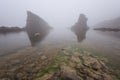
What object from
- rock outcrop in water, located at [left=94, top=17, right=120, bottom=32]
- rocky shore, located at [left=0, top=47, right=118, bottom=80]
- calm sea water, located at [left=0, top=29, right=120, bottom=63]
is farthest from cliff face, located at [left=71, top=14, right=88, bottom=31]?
rocky shore, located at [left=0, top=47, right=118, bottom=80]

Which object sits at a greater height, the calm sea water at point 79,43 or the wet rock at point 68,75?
the wet rock at point 68,75

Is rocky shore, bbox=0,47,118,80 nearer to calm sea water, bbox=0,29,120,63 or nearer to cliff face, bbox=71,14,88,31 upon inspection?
calm sea water, bbox=0,29,120,63

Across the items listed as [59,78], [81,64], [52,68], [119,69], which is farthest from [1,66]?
[119,69]

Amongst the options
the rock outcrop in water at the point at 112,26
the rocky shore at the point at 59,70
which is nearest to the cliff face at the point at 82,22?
the rock outcrop in water at the point at 112,26

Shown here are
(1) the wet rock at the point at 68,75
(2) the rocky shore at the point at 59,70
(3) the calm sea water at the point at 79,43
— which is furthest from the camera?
(3) the calm sea water at the point at 79,43

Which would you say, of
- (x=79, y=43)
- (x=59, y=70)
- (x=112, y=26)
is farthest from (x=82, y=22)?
(x=59, y=70)

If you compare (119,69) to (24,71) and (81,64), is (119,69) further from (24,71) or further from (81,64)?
(24,71)

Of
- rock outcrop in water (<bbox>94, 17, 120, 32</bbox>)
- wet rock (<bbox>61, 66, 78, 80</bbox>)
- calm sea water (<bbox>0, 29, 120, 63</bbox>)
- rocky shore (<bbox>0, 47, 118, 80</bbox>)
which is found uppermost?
wet rock (<bbox>61, 66, 78, 80</bbox>)

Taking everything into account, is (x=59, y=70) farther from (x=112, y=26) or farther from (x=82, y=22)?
(x=112, y=26)

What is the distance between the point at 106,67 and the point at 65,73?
6.83 m

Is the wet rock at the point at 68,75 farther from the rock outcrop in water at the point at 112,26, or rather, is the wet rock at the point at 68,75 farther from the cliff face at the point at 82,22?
the cliff face at the point at 82,22

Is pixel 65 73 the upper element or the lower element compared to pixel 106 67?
upper

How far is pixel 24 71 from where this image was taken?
17.1m

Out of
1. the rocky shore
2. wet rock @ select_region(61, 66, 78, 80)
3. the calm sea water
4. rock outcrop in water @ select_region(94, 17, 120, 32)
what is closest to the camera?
wet rock @ select_region(61, 66, 78, 80)
